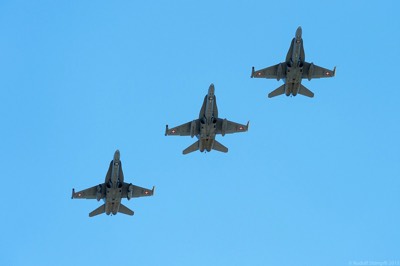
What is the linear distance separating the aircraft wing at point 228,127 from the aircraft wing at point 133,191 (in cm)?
1244

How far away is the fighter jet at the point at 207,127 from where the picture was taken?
91188mm

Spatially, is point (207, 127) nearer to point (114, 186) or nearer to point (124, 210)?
point (114, 186)

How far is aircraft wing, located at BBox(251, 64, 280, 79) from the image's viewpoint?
314ft

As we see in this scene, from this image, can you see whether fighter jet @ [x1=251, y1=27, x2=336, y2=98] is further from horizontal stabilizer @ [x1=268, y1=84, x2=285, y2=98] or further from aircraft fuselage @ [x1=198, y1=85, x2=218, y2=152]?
aircraft fuselage @ [x1=198, y1=85, x2=218, y2=152]

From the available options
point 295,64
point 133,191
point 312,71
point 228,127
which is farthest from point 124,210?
point 312,71

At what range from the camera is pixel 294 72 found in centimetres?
9362

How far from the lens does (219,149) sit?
317 feet

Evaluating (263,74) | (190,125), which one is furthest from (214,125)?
(263,74)

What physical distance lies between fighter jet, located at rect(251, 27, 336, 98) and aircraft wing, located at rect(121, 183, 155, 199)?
19406mm

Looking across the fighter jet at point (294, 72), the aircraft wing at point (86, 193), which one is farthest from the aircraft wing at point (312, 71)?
the aircraft wing at point (86, 193)

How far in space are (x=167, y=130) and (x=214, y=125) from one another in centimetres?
621

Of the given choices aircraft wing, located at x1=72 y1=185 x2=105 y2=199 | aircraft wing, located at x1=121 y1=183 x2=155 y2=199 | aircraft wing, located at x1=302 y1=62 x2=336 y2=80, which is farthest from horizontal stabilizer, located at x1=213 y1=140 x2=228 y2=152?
aircraft wing, located at x1=72 y1=185 x2=105 y2=199

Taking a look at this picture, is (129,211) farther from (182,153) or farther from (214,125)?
(214,125)

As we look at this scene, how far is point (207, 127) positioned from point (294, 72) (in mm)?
12427
